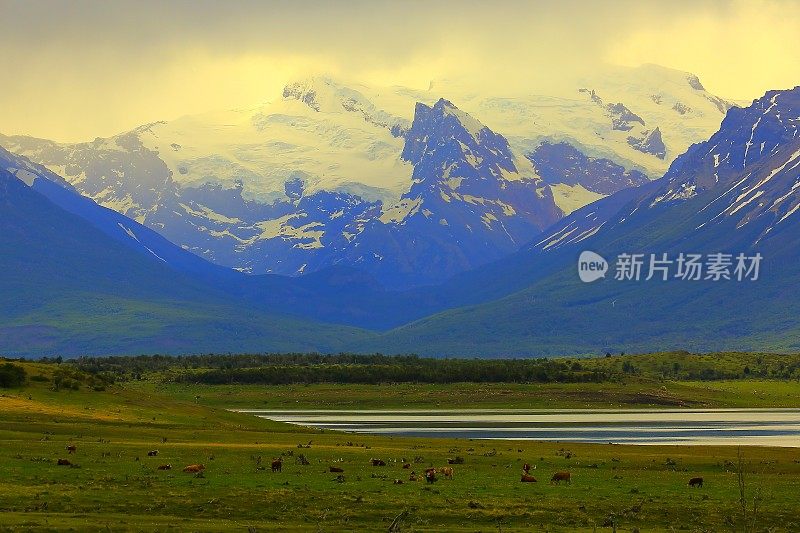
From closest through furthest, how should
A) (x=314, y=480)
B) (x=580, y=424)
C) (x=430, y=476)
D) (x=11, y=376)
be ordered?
1. (x=314, y=480)
2. (x=430, y=476)
3. (x=11, y=376)
4. (x=580, y=424)

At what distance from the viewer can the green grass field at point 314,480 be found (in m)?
53.6

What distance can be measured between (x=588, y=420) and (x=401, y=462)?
6263cm

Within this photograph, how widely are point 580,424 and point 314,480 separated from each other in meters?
65.6

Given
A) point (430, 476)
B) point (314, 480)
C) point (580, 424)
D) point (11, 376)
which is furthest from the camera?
point (580, 424)

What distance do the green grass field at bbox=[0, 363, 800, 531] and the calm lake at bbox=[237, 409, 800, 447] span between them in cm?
1245

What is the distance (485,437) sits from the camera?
105 m

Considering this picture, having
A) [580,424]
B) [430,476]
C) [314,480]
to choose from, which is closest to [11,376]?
[314,480]

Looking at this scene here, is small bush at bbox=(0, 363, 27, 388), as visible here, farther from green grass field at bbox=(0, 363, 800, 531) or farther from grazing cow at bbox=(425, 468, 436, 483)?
grazing cow at bbox=(425, 468, 436, 483)

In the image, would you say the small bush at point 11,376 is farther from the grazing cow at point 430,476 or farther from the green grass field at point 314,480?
the grazing cow at point 430,476

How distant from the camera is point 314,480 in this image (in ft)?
210

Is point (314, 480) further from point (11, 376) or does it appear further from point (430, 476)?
point (11, 376)

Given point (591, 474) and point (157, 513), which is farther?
point (591, 474)

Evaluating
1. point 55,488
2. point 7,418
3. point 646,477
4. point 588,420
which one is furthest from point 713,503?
point 588,420

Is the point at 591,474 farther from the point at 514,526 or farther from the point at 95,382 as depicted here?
the point at 95,382
